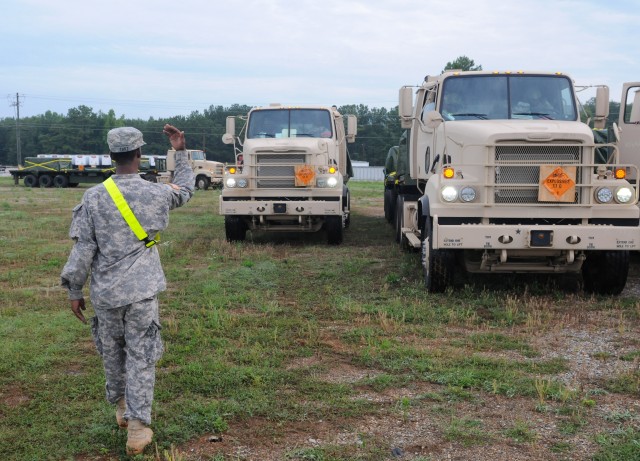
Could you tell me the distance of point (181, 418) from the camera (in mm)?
4426

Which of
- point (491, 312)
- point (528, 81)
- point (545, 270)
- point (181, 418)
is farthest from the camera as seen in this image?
point (528, 81)

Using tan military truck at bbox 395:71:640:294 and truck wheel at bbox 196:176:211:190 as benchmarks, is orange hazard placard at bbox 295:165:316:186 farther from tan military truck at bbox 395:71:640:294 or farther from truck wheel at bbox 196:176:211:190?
truck wheel at bbox 196:176:211:190

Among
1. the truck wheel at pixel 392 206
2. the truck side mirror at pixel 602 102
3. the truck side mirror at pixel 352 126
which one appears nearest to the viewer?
the truck side mirror at pixel 602 102

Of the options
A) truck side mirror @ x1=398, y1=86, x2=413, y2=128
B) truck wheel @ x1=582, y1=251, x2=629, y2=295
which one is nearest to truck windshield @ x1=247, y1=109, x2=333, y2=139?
truck side mirror @ x1=398, y1=86, x2=413, y2=128

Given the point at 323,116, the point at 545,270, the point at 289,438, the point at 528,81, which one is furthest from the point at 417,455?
the point at 323,116

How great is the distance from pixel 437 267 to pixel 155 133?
99.4m

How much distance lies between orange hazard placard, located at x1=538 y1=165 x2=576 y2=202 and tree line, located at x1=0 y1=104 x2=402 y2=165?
2732 inches

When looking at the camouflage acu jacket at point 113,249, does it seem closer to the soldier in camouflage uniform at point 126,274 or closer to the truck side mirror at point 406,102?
the soldier in camouflage uniform at point 126,274

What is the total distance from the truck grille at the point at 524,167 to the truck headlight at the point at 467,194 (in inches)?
10.2

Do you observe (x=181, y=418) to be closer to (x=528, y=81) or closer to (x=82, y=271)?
(x=82, y=271)

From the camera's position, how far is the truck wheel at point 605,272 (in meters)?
7.72

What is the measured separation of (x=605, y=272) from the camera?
7871 mm

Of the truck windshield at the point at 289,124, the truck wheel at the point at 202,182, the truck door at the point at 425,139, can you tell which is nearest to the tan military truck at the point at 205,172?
the truck wheel at the point at 202,182

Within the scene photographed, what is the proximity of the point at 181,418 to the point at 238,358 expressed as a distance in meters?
1.23
